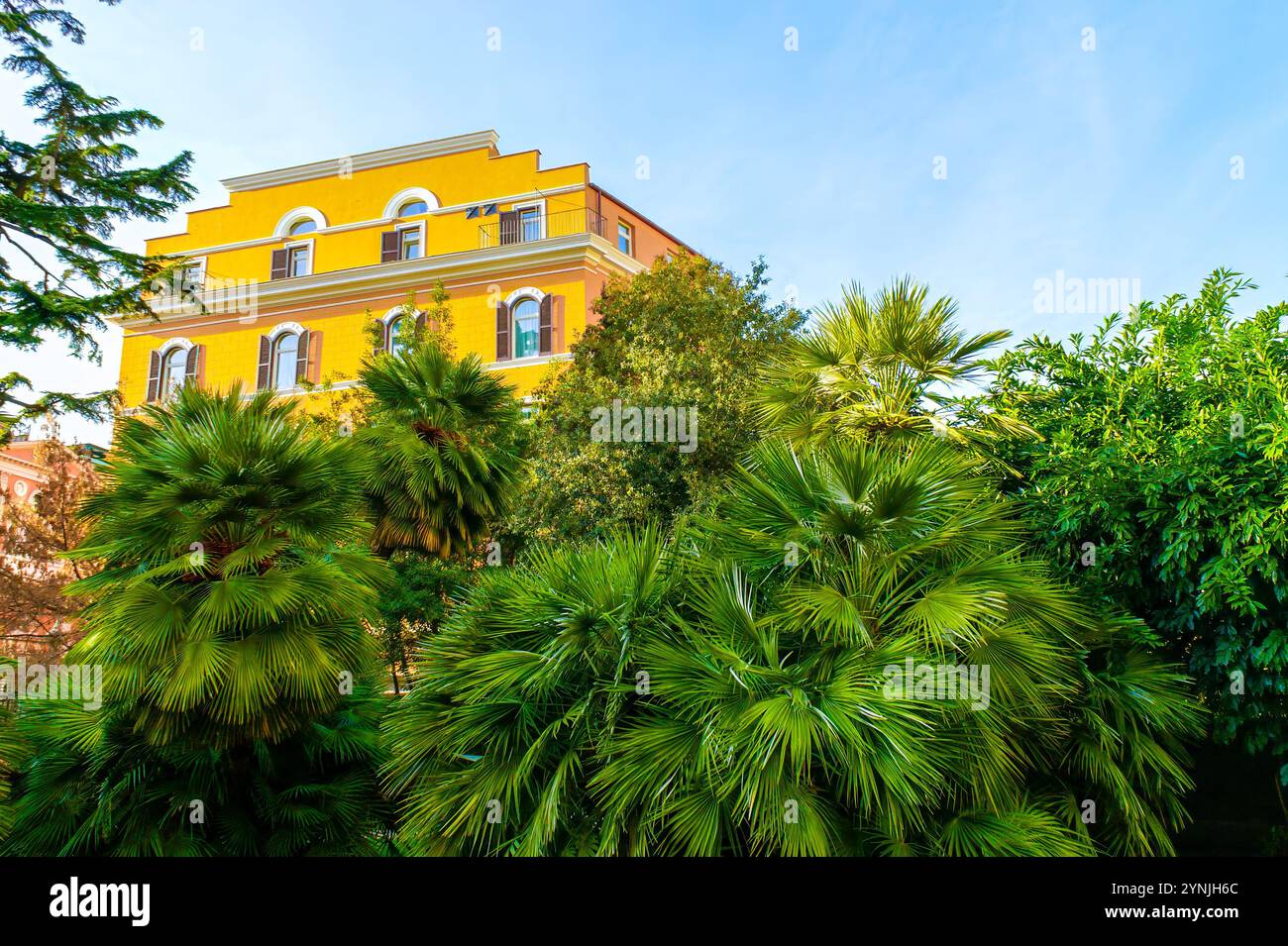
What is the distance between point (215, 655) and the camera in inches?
297

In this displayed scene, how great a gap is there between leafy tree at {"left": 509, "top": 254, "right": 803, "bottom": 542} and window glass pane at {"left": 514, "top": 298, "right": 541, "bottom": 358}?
8.23 metres

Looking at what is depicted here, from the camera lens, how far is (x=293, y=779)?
8883 mm

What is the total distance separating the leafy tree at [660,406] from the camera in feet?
54.7

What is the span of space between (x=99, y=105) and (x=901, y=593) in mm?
21098

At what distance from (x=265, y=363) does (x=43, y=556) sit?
11.7 metres

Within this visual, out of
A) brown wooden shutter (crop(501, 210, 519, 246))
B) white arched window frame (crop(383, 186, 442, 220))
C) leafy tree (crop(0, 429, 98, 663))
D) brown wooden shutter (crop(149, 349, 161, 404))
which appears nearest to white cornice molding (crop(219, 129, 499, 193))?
white arched window frame (crop(383, 186, 442, 220))

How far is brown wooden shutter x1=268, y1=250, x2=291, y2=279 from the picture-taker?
31.8 metres

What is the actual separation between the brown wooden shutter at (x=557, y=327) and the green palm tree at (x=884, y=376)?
57.9ft

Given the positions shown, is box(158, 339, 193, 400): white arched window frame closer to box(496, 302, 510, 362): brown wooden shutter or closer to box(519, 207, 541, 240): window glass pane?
box(496, 302, 510, 362): brown wooden shutter

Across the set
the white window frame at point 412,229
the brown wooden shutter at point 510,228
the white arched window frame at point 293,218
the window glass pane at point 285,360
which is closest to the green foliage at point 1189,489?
the brown wooden shutter at point 510,228

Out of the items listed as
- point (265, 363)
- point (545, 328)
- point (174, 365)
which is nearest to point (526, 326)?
point (545, 328)

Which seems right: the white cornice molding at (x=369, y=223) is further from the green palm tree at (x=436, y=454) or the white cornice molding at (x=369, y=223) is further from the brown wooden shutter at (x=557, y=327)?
the green palm tree at (x=436, y=454)
